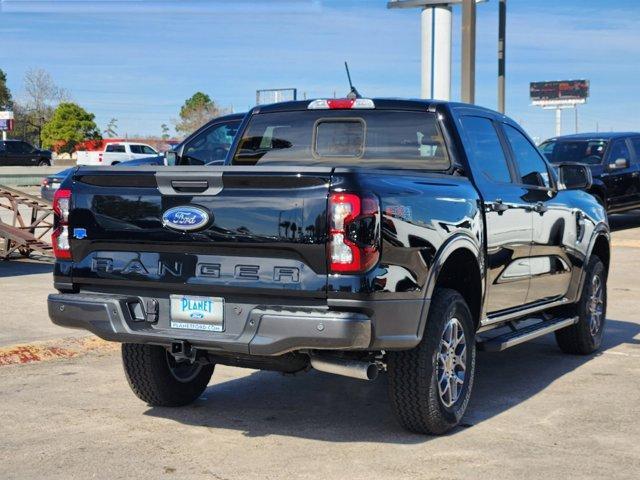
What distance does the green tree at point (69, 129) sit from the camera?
270ft

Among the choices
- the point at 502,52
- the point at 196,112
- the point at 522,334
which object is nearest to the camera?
the point at 522,334

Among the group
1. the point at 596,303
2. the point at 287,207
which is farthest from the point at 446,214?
the point at 596,303

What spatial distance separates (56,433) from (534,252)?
11.5 ft

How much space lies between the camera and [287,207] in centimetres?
515

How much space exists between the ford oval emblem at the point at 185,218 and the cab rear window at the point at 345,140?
1692 mm

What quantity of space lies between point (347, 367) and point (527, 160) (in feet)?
9.58

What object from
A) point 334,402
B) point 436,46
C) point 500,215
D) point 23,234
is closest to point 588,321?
point 500,215

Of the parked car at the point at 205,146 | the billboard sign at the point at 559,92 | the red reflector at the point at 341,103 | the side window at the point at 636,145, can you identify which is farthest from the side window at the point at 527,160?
the billboard sign at the point at 559,92

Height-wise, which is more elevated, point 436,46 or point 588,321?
point 436,46

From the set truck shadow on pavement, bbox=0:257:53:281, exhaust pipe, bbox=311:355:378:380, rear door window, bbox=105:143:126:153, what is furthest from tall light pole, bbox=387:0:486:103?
rear door window, bbox=105:143:126:153

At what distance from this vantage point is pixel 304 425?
6.09m

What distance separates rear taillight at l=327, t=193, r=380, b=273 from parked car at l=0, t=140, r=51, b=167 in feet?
187

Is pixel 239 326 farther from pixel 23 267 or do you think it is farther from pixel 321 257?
pixel 23 267

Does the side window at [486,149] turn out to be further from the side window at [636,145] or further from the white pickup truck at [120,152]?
the white pickup truck at [120,152]
